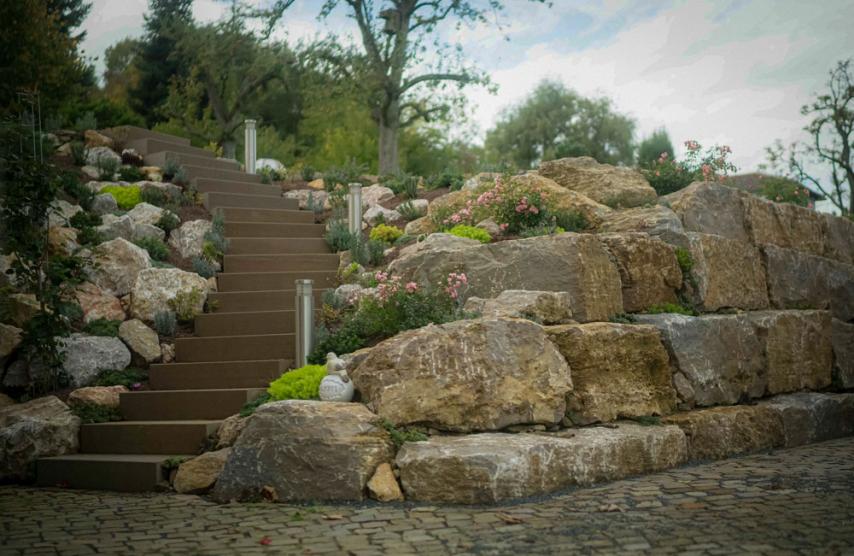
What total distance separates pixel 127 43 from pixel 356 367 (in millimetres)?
31515

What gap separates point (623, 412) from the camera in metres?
8.32

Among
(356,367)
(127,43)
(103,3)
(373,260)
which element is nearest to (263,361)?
(356,367)

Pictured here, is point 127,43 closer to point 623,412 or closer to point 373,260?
point 373,260

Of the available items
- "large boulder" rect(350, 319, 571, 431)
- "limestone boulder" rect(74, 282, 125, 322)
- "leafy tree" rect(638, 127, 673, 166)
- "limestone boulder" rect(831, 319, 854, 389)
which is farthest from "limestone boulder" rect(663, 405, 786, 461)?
"leafy tree" rect(638, 127, 673, 166)

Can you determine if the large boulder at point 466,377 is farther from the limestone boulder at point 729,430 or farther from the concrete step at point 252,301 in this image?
the concrete step at point 252,301

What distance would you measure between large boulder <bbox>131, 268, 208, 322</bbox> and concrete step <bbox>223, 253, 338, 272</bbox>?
1001 mm

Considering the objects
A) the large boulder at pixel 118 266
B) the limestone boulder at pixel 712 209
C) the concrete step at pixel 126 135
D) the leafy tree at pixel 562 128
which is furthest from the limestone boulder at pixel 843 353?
the leafy tree at pixel 562 128

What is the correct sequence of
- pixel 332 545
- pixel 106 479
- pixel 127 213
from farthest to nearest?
pixel 127 213
pixel 106 479
pixel 332 545

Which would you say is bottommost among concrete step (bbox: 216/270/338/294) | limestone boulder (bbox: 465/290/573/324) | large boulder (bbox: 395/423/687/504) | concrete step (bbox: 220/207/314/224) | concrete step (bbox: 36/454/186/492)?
concrete step (bbox: 36/454/186/492)

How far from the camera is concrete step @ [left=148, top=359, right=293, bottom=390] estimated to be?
9102 mm

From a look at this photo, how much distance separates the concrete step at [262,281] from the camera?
11.4 meters

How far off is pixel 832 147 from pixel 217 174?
71.3ft

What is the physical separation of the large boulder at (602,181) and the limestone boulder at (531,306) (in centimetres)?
401

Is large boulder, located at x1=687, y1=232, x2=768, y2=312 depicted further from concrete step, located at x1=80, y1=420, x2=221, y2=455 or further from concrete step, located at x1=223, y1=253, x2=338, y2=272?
concrete step, located at x1=80, y1=420, x2=221, y2=455
